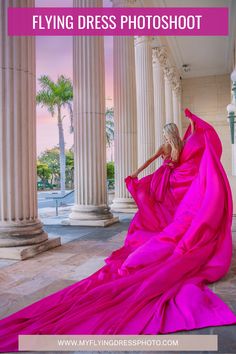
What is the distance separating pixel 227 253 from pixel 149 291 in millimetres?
1334

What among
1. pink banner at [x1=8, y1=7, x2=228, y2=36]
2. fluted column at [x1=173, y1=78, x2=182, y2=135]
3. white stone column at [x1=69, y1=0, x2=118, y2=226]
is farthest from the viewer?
fluted column at [x1=173, y1=78, x2=182, y2=135]

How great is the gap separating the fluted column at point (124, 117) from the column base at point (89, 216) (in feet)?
10.1

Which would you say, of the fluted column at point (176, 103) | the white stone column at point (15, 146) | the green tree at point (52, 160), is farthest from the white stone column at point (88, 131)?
the green tree at point (52, 160)

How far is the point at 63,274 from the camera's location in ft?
14.3

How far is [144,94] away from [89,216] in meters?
8.05

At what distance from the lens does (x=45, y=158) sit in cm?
6091

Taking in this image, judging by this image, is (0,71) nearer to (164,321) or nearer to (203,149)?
(203,149)

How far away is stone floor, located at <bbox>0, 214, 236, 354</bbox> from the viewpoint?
3.17 m

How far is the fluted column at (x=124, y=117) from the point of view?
12195 millimetres

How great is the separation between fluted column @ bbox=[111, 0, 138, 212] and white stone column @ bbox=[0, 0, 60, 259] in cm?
667

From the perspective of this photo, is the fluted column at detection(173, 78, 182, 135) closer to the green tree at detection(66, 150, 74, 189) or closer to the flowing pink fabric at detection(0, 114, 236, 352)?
the flowing pink fabric at detection(0, 114, 236, 352)

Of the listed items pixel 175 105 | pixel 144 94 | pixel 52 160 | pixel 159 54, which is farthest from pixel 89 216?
pixel 52 160

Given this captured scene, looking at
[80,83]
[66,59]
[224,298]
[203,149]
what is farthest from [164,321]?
[66,59]

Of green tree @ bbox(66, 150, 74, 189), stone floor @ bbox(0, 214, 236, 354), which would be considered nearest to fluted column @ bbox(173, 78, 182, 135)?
stone floor @ bbox(0, 214, 236, 354)
